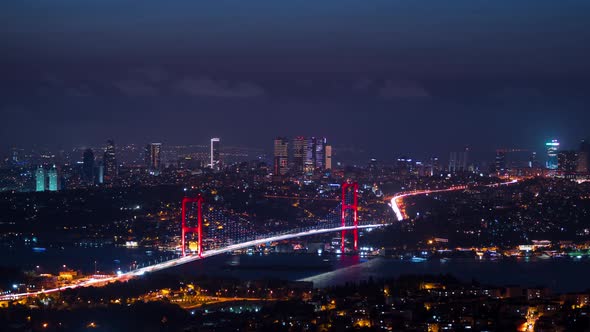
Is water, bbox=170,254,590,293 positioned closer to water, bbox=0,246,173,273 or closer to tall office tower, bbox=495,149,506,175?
water, bbox=0,246,173,273

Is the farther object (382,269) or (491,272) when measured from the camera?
(382,269)

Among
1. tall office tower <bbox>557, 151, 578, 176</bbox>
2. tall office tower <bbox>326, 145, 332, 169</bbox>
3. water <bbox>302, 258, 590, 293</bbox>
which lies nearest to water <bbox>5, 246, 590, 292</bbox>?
water <bbox>302, 258, 590, 293</bbox>

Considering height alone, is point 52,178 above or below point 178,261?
above

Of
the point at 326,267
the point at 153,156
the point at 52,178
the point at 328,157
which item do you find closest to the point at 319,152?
the point at 328,157

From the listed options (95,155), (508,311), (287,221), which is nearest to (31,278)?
(508,311)

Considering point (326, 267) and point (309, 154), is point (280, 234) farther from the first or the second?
point (309, 154)

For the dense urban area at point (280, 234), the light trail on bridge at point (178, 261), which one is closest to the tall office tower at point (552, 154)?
the dense urban area at point (280, 234)

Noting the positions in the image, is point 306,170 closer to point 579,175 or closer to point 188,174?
point 188,174
